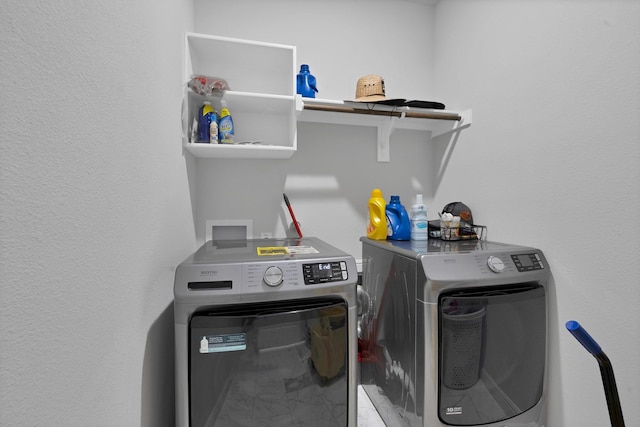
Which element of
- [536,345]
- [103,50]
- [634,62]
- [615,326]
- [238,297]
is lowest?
[536,345]

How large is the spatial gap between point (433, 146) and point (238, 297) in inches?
71.6

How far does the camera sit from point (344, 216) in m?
1.95

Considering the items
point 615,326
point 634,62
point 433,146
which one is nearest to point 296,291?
point 615,326

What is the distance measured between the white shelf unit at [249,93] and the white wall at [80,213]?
52cm

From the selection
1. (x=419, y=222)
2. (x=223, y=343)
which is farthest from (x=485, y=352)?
(x=223, y=343)

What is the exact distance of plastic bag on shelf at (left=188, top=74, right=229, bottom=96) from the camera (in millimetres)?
1391

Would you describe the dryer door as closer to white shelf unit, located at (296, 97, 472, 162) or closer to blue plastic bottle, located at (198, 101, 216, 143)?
white shelf unit, located at (296, 97, 472, 162)

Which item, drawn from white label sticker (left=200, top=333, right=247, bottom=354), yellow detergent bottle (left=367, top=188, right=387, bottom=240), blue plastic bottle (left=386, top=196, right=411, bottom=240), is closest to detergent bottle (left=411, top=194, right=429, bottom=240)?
blue plastic bottle (left=386, top=196, right=411, bottom=240)

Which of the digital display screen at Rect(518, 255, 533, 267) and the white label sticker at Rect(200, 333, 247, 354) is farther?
the digital display screen at Rect(518, 255, 533, 267)

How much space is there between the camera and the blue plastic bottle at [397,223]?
1.58 m

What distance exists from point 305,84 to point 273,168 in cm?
55

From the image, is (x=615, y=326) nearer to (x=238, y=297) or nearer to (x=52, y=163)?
(x=238, y=297)

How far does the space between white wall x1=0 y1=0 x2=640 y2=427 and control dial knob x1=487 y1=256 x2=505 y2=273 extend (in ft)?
0.97

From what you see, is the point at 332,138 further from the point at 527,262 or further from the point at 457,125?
the point at 527,262
